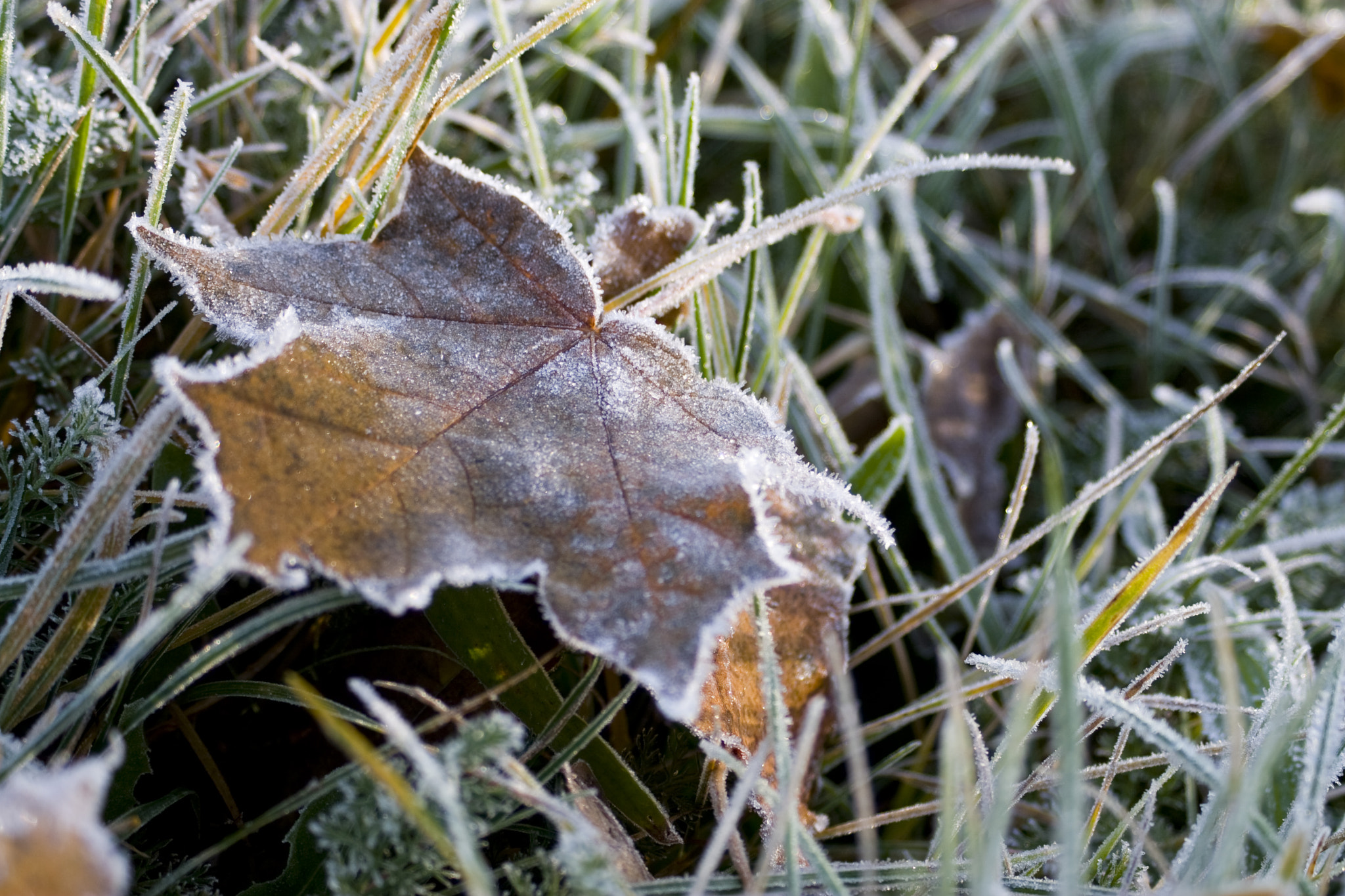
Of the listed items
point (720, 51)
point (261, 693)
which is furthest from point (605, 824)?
point (720, 51)

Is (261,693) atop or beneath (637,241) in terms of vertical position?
beneath

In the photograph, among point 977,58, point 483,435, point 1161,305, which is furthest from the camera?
point 1161,305

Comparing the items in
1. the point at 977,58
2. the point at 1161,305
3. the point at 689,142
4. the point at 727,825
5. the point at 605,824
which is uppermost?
the point at 977,58

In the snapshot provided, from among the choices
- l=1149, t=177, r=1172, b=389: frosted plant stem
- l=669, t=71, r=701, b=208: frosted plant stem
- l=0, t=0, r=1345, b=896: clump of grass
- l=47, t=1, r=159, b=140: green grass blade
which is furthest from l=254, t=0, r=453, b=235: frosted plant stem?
l=1149, t=177, r=1172, b=389: frosted plant stem

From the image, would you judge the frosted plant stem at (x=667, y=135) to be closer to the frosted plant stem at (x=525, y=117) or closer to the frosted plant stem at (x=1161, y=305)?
the frosted plant stem at (x=525, y=117)

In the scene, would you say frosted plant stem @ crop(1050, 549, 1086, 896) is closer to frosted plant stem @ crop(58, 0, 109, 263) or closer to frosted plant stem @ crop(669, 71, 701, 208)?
frosted plant stem @ crop(669, 71, 701, 208)

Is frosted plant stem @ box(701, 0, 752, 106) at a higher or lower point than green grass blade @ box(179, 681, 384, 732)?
higher

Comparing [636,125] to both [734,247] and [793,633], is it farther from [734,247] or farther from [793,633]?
[793,633]

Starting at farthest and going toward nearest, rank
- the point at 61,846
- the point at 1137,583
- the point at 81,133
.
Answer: the point at 81,133, the point at 1137,583, the point at 61,846
